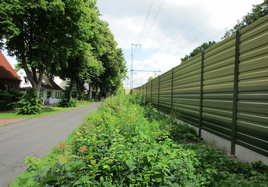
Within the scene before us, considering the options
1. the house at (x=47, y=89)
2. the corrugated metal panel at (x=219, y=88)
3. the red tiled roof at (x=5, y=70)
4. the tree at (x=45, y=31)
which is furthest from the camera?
the house at (x=47, y=89)

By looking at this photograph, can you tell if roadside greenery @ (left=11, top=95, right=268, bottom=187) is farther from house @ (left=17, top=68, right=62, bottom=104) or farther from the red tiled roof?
house @ (left=17, top=68, right=62, bottom=104)

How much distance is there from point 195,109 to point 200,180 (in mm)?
3026

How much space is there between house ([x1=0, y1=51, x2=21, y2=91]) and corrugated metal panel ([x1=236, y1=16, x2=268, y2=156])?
26359 millimetres

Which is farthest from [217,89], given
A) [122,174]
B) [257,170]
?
[122,174]

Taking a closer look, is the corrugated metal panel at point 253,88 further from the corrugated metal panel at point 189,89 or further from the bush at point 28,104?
the bush at point 28,104

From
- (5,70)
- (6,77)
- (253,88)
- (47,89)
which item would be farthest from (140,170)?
(47,89)

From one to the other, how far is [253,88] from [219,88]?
3.40 feet

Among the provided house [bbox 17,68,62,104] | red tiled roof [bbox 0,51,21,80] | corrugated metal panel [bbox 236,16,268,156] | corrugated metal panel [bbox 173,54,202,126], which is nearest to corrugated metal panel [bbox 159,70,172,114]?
corrugated metal panel [bbox 173,54,202,126]

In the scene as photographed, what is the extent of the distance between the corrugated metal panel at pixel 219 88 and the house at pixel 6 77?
2545 cm

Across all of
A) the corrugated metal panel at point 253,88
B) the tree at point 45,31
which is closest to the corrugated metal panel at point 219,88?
the corrugated metal panel at point 253,88

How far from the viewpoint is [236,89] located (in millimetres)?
3268

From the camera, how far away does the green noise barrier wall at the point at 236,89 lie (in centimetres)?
272

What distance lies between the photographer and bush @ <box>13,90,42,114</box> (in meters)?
13.1

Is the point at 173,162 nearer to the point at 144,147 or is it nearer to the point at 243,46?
the point at 144,147
